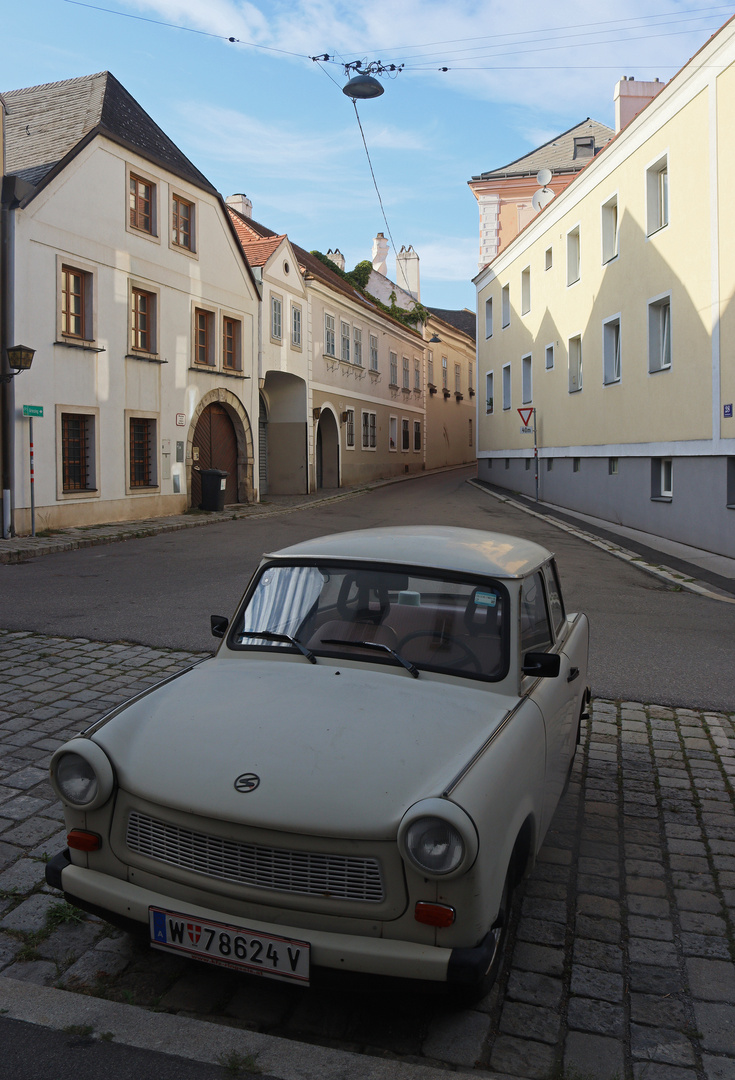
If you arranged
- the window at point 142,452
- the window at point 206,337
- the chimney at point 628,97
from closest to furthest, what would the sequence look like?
the window at point 142,452, the window at point 206,337, the chimney at point 628,97

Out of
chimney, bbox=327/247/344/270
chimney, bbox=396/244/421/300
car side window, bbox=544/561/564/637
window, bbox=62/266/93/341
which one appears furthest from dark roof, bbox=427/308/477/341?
car side window, bbox=544/561/564/637

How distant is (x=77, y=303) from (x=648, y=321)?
41.4 ft

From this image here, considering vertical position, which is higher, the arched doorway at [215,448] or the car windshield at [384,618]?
the arched doorway at [215,448]

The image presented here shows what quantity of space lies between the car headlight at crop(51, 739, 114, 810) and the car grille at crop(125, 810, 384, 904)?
10.3 inches

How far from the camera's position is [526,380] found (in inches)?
1217

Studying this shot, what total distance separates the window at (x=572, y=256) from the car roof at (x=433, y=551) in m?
22.5

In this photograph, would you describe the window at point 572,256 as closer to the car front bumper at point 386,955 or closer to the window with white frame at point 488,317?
the window with white frame at point 488,317

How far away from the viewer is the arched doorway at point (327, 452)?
36644 millimetres

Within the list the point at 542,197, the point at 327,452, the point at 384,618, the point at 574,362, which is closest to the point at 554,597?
the point at 384,618

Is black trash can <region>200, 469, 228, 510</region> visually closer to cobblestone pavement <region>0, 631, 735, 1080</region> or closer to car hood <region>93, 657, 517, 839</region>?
cobblestone pavement <region>0, 631, 735, 1080</region>

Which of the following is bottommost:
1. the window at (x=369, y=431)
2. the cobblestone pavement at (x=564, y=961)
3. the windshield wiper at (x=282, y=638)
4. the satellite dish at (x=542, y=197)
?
the cobblestone pavement at (x=564, y=961)

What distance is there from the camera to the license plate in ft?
8.97

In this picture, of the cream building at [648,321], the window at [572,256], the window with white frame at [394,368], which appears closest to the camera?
the cream building at [648,321]

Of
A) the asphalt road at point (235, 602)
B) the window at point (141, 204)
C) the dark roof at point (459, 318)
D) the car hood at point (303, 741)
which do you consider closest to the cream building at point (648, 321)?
the asphalt road at point (235, 602)
